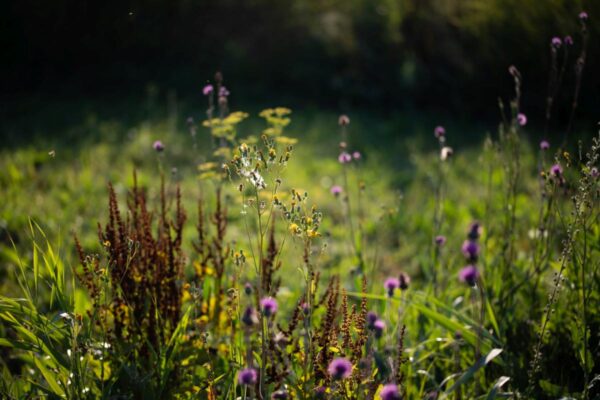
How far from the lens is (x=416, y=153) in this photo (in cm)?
571

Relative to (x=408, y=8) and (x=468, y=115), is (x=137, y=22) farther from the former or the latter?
(x=468, y=115)

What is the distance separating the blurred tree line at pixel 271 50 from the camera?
7.59 metres

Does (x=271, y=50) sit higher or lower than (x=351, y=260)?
higher

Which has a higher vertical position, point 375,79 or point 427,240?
point 375,79

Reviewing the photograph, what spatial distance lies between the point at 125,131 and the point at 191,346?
15.4 ft

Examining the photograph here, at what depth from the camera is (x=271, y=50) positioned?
28.3 ft

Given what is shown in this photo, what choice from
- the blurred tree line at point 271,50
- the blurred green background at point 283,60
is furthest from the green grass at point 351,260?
the blurred tree line at point 271,50

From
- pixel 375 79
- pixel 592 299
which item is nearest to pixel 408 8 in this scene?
pixel 375 79

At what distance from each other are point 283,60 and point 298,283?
19.0 ft

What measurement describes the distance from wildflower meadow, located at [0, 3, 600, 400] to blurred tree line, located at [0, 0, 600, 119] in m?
2.35

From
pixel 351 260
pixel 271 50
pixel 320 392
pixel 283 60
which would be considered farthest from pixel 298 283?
pixel 271 50

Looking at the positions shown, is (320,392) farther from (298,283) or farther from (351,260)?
(351,260)

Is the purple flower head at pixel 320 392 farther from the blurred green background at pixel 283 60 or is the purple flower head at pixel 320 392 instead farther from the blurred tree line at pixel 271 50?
the blurred tree line at pixel 271 50

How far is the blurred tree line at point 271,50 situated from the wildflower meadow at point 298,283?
2347mm
